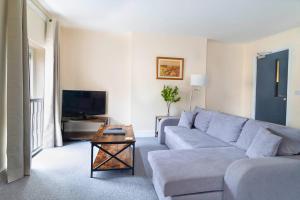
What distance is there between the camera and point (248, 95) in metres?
5.43

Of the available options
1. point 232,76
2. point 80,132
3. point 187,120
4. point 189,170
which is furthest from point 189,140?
point 232,76

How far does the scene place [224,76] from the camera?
5438mm

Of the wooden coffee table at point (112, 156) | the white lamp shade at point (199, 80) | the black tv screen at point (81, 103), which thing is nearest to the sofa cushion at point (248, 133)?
the wooden coffee table at point (112, 156)

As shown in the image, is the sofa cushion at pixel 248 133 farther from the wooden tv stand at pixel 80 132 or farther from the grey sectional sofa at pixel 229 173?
the wooden tv stand at pixel 80 132

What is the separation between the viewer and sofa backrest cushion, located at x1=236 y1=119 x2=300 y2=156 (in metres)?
1.93

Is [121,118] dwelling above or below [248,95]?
below

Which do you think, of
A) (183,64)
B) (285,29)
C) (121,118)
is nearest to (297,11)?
(285,29)

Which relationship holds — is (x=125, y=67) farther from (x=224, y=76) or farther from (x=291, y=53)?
(x=291, y=53)

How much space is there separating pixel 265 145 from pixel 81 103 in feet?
12.0

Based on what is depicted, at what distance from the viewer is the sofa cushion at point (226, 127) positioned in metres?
2.65

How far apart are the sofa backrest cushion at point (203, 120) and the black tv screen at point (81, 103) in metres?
2.26

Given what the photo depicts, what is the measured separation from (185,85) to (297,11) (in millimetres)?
2594

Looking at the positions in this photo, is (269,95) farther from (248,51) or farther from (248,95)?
(248,51)

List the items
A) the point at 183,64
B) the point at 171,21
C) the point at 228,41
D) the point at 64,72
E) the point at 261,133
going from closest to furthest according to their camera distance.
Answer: the point at 261,133 → the point at 171,21 → the point at 64,72 → the point at 183,64 → the point at 228,41
